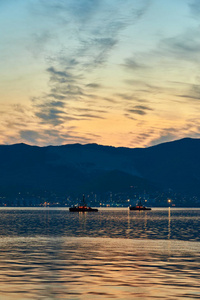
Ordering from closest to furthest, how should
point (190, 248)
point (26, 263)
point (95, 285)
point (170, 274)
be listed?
point (95, 285), point (170, 274), point (26, 263), point (190, 248)

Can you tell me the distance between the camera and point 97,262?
63.9 meters

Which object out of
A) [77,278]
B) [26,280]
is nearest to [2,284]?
[26,280]

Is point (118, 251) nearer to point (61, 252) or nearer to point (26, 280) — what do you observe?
point (61, 252)

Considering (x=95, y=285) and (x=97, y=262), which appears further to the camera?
(x=97, y=262)

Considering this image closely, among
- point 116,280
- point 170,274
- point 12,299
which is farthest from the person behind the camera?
point 170,274

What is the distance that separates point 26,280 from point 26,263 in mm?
13875

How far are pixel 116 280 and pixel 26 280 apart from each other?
795 centimetres

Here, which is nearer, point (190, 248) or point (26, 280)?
point (26, 280)

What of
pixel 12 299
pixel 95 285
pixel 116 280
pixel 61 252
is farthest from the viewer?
pixel 61 252

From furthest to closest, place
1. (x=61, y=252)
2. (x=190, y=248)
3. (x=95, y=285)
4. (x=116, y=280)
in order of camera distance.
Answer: (x=190, y=248), (x=61, y=252), (x=116, y=280), (x=95, y=285)

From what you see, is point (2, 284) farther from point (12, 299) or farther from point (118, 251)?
point (118, 251)

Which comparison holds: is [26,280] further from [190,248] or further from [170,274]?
[190,248]

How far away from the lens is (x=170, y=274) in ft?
174

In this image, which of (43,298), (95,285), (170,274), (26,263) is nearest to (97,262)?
(26,263)
